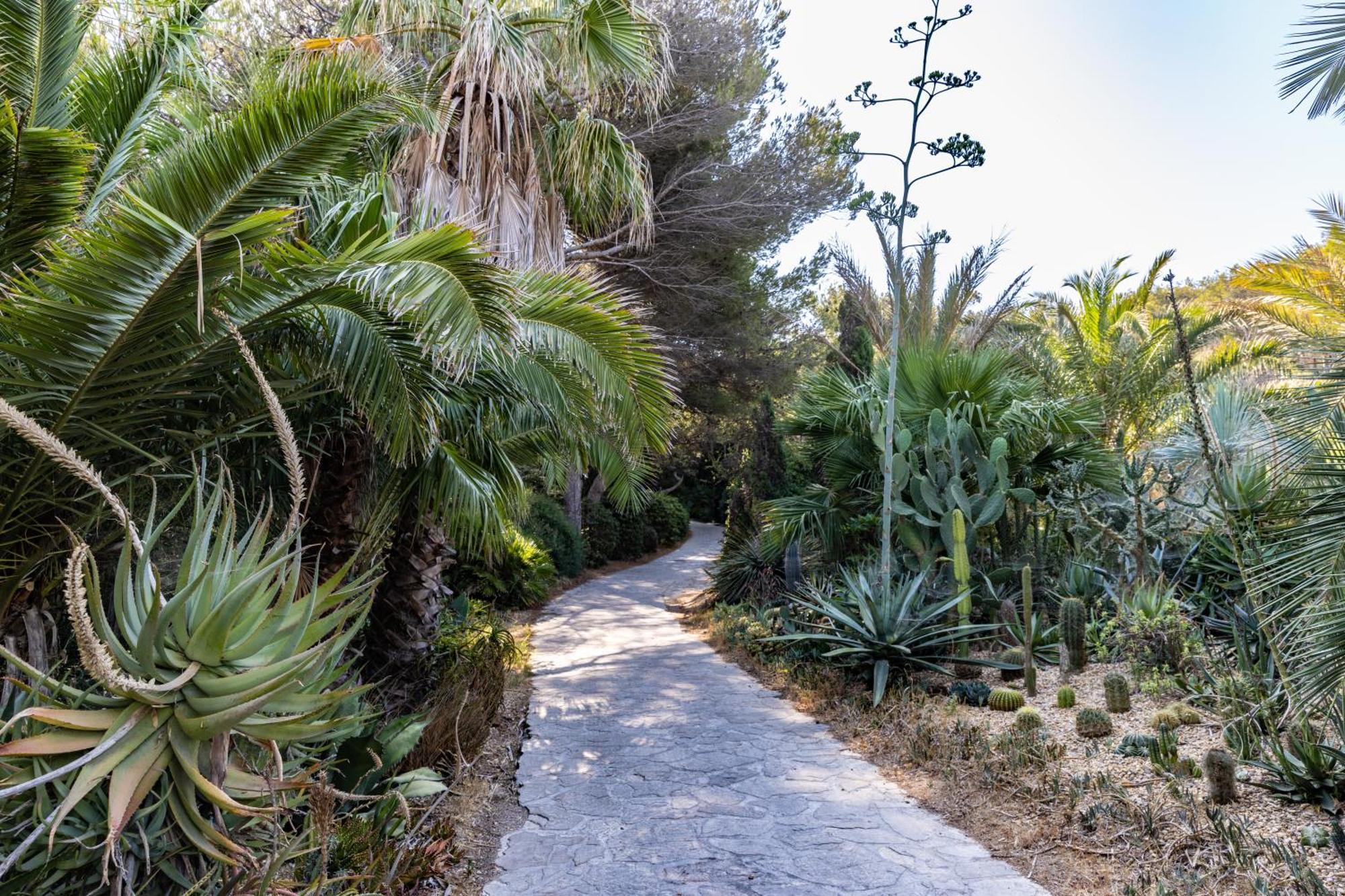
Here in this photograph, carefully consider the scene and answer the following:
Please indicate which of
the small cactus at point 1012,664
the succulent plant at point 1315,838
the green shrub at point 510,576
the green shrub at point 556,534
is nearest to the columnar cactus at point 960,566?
the small cactus at point 1012,664

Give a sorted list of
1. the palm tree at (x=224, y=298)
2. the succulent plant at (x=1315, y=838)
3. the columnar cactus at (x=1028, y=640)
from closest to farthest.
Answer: the palm tree at (x=224, y=298) → the succulent plant at (x=1315, y=838) → the columnar cactus at (x=1028, y=640)

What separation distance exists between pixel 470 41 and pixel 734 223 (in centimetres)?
738

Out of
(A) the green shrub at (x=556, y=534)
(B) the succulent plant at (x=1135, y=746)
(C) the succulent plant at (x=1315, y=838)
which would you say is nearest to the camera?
(C) the succulent plant at (x=1315, y=838)

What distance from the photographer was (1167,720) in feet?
15.9

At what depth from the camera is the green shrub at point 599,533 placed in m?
19.7

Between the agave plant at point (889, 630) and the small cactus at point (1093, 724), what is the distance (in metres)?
1.35

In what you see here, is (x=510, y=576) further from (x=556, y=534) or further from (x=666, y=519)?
(x=666, y=519)

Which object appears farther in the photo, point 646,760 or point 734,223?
point 734,223

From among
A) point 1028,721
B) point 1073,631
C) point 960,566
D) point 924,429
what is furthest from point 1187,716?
point 924,429

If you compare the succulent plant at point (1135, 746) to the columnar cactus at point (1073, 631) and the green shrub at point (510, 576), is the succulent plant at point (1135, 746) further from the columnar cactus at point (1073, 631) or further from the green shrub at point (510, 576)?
the green shrub at point (510, 576)

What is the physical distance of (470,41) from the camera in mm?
7039

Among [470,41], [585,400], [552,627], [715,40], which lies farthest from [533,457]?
[715,40]

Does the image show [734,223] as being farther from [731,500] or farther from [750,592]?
[750,592]

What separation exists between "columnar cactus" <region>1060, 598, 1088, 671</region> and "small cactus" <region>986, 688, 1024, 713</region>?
0.79m
